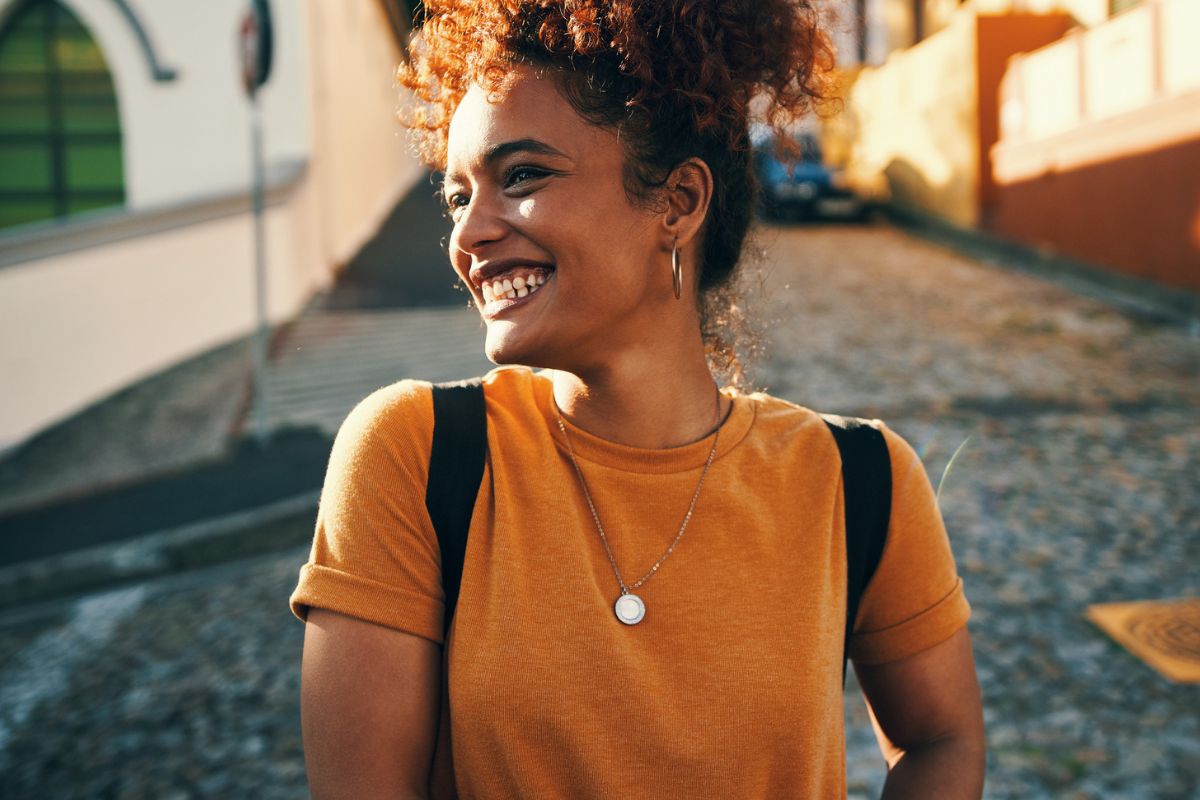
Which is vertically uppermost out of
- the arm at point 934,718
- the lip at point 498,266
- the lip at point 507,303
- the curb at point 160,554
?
the lip at point 498,266

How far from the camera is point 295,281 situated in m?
12.3

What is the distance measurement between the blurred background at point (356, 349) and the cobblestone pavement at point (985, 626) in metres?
0.02

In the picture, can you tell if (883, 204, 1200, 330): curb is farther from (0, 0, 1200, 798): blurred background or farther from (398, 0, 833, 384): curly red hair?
(398, 0, 833, 384): curly red hair

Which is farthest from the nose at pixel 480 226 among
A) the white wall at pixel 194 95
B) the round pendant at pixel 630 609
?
the white wall at pixel 194 95

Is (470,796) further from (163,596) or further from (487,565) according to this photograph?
(163,596)

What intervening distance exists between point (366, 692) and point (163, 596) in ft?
14.8

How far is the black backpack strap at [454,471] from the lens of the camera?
155 cm

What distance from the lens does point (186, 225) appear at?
34.4 ft

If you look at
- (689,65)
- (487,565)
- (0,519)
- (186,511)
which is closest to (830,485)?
(487,565)

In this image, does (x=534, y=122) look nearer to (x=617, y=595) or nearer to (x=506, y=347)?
(x=506, y=347)

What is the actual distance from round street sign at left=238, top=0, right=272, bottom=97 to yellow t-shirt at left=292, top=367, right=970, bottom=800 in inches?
253

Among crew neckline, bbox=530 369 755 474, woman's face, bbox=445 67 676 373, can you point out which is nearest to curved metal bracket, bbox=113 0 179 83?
woman's face, bbox=445 67 676 373

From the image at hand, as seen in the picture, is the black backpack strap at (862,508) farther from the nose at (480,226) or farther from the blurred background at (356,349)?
the nose at (480,226)

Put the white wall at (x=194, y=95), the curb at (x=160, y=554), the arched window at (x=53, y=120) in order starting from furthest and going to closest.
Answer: the arched window at (x=53, y=120) < the white wall at (x=194, y=95) < the curb at (x=160, y=554)
